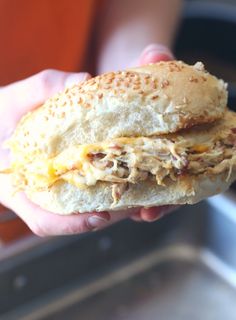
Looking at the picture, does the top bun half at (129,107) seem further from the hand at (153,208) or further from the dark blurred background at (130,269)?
the dark blurred background at (130,269)

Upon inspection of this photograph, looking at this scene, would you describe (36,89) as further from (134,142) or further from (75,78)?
(134,142)

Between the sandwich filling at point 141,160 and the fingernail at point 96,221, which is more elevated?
the sandwich filling at point 141,160

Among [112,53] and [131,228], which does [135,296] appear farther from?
[112,53]

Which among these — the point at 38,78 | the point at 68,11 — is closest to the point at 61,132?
the point at 38,78

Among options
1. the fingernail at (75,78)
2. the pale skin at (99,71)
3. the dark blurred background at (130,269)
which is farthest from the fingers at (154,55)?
the dark blurred background at (130,269)

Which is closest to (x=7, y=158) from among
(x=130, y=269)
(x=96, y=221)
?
(x=96, y=221)

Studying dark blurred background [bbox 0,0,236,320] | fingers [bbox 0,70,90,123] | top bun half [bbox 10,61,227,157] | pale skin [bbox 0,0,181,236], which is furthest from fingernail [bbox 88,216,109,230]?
dark blurred background [bbox 0,0,236,320]
